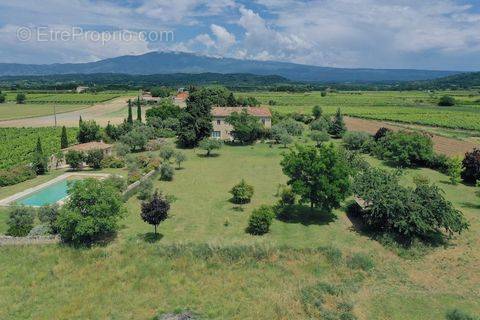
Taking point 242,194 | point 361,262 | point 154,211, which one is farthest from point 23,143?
point 361,262

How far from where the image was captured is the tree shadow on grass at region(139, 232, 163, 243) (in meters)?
26.0

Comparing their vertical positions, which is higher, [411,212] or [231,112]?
[231,112]

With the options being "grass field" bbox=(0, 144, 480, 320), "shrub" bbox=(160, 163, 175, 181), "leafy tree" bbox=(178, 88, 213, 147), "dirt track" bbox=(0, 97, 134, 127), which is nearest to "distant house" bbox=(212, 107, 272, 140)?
"leafy tree" bbox=(178, 88, 213, 147)

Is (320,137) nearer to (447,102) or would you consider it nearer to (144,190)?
(144,190)

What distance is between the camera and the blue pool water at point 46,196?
34.7 meters

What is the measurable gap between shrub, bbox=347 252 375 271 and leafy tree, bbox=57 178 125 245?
1513cm

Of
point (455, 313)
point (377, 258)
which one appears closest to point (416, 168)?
point (377, 258)

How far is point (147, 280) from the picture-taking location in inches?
834

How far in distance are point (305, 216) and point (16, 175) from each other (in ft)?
100

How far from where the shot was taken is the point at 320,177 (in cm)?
2877

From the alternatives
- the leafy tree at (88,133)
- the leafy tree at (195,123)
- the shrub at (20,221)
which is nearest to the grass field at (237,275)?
the shrub at (20,221)

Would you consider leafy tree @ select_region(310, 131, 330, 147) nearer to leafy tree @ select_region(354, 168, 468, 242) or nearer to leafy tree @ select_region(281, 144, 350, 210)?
leafy tree @ select_region(281, 144, 350, 210)

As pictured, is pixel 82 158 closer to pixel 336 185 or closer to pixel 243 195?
pixel 243 195

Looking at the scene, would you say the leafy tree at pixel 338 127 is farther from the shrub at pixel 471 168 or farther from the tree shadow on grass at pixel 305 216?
the tree shadow on grass at pixel 305 216
